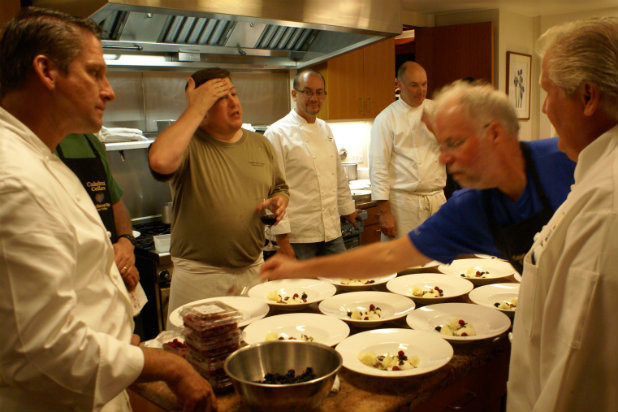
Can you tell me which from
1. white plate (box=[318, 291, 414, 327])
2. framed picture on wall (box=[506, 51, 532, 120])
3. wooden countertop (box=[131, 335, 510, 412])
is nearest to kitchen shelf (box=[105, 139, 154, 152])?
white plate (box=[318, 291, 414, 327])

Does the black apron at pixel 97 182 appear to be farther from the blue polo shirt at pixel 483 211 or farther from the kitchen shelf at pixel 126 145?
the blue polo shirt at pixel 483 211

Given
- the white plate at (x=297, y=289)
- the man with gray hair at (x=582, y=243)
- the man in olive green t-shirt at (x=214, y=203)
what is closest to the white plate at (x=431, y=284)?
the white plate at (x=297, y=289)

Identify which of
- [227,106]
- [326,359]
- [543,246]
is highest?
[227,106]

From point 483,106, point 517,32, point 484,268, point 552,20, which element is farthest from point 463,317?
point 552,20

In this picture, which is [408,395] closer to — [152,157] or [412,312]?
[412,312]

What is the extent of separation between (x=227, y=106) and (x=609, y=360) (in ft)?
5.83

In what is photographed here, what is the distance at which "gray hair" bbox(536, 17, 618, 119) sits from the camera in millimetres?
1074

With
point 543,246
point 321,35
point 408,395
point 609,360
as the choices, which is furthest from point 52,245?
point 321,35

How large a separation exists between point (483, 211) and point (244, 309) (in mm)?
868

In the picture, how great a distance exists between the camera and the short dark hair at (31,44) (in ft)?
3.82

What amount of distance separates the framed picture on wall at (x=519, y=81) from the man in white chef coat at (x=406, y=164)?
255 centimetres

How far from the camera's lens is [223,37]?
11.3 feet

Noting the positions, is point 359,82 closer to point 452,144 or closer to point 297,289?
point 297,289

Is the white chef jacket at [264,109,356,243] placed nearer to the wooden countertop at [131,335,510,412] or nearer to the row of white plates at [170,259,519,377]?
the row of white plates at [170,259,519,377]
